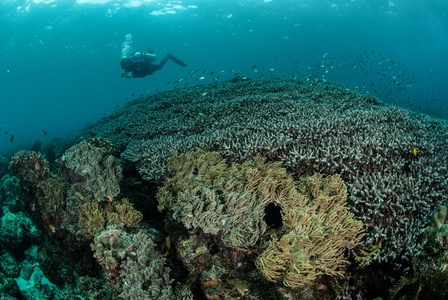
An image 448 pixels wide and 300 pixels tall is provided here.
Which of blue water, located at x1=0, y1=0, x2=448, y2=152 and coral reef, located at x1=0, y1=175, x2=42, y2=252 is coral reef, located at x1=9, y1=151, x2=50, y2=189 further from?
blue water, located at x1=0, y1=0, x2=448, y2=152

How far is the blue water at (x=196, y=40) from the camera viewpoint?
2104 inches

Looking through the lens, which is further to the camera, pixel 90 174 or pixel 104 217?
pixel 90 174

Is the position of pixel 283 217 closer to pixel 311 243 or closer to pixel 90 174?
pixel 311 243

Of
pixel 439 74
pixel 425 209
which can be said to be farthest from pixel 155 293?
pixel 439 74

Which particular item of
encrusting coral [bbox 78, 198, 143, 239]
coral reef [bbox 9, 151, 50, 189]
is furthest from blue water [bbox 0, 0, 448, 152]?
encrusting coral [bbox 78, 198, 143, 239]

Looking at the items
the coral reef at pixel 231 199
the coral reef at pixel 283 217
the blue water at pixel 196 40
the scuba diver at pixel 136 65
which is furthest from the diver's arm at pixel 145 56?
the coral reef at pixel 283 217

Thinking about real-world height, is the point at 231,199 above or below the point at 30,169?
above

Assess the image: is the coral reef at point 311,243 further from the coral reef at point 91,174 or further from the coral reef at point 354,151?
the coral reef at point 91,174

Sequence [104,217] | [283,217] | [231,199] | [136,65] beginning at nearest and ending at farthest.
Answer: [283,217]
[231,199]
[104,217]
[136,65]

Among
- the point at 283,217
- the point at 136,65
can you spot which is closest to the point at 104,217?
the point at 283,217

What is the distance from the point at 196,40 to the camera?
101 metres

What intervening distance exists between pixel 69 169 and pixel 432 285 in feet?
23.7

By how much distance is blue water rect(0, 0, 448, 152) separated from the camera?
53.4 meters

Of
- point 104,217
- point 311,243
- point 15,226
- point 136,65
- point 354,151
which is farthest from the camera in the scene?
point 136,65
